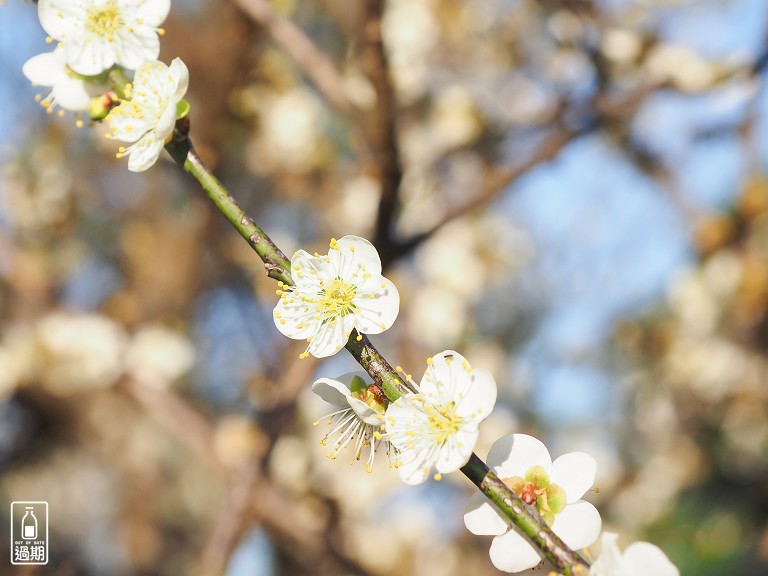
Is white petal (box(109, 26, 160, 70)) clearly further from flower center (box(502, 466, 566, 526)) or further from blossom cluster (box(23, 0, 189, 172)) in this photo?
flower center (box(502, 466, 566, 526))

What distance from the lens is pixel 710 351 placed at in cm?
311

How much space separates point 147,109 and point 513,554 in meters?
0.56

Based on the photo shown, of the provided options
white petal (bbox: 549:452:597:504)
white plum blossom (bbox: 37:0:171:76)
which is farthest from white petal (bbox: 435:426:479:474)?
white plum blossom (bbox: 37:0:171:76)

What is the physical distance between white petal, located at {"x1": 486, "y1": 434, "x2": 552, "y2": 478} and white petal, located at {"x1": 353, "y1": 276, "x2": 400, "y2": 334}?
6.1 inches

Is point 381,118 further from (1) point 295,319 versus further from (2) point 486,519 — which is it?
(2) point 486,519

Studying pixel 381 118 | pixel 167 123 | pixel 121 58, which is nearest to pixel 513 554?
pixel 167 123

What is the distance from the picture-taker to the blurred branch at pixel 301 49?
146 centimetres

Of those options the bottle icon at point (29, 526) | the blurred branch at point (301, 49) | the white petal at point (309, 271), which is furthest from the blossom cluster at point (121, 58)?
the bottle icon at point (29, 526)

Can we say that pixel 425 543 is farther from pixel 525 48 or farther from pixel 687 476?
pixel 525 48

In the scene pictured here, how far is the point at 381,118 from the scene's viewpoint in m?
1.28

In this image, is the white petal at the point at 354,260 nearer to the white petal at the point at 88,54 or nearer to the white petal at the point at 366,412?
the white petal at the point at 366,412

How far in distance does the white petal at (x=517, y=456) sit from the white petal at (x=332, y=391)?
0.49 ft

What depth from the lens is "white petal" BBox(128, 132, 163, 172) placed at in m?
0.72

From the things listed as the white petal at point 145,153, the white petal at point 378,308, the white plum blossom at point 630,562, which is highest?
the white petal at point 145,153
